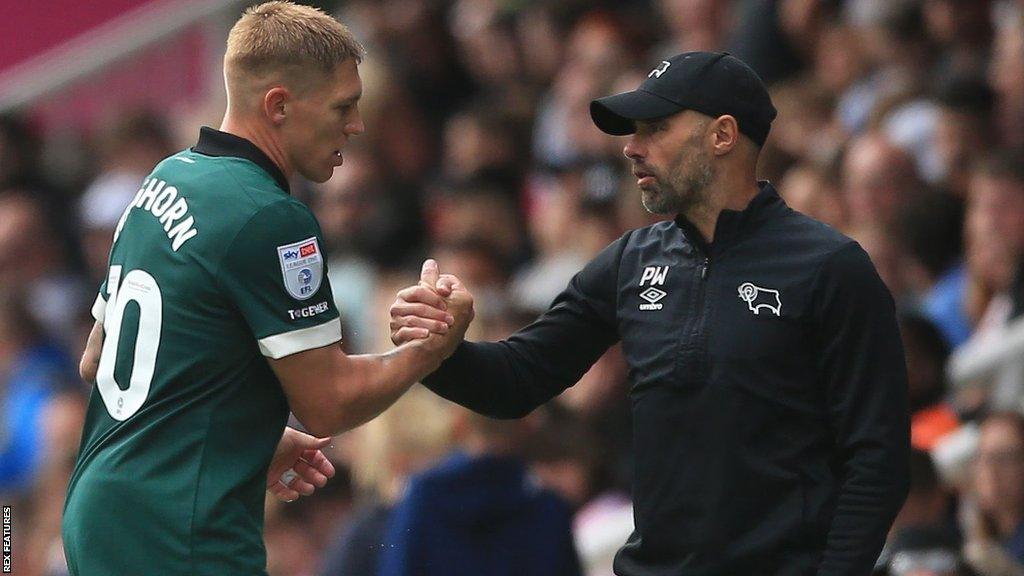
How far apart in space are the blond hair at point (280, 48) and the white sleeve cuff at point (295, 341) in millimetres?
611

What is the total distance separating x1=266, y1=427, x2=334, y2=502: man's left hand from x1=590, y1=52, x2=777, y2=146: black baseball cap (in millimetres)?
1102

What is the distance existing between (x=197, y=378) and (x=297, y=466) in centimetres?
70

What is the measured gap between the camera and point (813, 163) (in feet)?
28.9

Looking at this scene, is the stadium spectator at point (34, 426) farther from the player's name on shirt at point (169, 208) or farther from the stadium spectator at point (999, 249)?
the player's name on shirt at point (169, 208)

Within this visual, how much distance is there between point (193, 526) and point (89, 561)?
26 centimetres

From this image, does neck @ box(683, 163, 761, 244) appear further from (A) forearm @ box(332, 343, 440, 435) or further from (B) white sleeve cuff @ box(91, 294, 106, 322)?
(B) white sleeve cuff @ box(91, 294, 106, 322)

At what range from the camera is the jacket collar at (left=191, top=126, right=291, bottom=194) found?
4.57 m

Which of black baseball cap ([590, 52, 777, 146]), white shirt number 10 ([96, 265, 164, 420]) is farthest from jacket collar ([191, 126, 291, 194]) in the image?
black baseball cap ([590, 52, 777, 146])

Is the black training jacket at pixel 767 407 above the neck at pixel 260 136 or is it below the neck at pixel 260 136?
below

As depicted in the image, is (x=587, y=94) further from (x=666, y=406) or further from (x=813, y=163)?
(x=666, y=406)

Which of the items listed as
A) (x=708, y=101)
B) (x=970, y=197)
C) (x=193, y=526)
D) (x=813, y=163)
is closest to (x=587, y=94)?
(x=813, y=163)

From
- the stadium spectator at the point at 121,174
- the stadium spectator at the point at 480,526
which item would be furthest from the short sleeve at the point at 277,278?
the stadium spectator at the point at 121,174

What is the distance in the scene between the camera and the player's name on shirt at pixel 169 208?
14.4 feet

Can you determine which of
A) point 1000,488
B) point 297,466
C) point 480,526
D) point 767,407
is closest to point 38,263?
point 480,526
